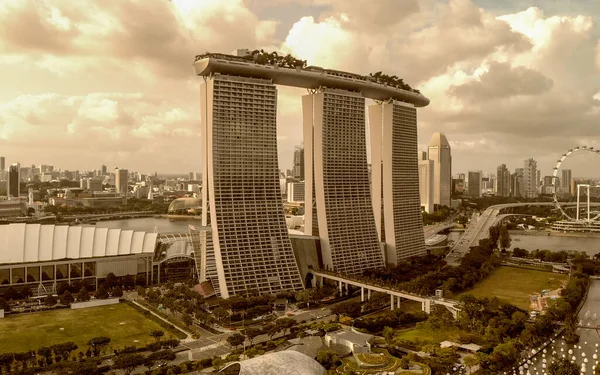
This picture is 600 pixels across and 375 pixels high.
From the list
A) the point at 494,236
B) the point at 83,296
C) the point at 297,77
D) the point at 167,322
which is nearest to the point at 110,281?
the point at 83,296

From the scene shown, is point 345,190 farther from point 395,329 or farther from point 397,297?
point 395,329

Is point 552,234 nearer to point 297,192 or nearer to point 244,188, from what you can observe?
point 297,192

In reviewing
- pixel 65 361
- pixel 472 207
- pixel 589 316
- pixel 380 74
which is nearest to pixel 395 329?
pixel 589 316

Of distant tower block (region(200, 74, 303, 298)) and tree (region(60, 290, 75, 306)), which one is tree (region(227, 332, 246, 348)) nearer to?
distant tower block (region(200, 74, 303, 298))

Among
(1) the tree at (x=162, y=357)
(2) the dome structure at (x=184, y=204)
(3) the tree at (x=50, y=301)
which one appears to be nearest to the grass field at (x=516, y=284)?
(1) the tree at (x=162, y=357)

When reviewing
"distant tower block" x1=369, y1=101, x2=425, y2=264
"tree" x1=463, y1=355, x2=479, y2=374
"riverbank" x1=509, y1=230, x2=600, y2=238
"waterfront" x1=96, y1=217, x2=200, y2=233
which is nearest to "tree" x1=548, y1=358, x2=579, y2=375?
"tree" x1=463, y1=355, x2=479, y2=374

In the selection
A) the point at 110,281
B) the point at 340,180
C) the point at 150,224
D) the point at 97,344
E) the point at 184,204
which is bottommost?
the point at 97,344
